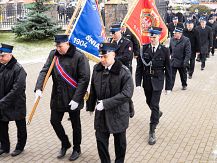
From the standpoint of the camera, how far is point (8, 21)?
984 inches

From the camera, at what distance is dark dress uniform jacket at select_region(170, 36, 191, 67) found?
35.1 ft

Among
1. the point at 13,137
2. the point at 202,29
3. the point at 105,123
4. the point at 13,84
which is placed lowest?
the point at 13,137

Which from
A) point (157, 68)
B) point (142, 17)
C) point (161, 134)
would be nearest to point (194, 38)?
point (142, 17)

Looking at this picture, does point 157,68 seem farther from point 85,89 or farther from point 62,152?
point 62,152

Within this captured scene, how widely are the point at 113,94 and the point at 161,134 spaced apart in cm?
256

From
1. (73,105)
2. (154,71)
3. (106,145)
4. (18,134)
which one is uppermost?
(154,71)

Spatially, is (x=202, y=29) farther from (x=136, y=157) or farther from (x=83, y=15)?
(x=136, y=157)

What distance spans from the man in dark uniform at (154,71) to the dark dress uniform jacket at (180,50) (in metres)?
3.51

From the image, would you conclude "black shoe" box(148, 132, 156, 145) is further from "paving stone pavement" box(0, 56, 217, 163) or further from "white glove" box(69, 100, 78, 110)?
"white glove" box(69, 100, 78, 110)

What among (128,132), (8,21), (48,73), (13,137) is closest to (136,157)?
(128,132)

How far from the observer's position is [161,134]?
24.7 ft

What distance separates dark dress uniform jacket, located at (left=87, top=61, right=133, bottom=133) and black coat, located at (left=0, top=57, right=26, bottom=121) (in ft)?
4.58

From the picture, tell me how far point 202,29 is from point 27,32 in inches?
366

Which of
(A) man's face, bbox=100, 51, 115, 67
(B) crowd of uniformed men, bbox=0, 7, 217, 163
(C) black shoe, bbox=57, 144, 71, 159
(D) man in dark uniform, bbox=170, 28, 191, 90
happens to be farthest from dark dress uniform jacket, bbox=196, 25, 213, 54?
(A) man's face, bbox=100, 51, 115, 67
